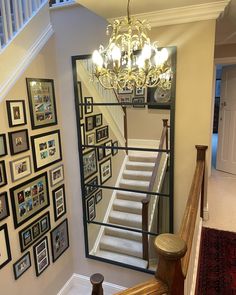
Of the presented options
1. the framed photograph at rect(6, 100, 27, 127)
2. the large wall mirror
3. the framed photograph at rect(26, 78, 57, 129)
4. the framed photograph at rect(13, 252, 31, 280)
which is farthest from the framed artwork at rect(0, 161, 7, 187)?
the large wall mirror

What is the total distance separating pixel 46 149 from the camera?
2.44 metres

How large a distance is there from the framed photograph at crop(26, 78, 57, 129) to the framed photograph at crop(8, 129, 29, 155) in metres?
0.14

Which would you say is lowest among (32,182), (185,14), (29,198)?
(29,198)

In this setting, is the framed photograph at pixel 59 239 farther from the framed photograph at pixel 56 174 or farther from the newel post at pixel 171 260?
the newel post at pixel 171 260

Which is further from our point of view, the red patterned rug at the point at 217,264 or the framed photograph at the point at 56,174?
the framed photograph at the point at 56,174

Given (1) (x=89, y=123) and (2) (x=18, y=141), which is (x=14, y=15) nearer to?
(2) (x=18, y=141)

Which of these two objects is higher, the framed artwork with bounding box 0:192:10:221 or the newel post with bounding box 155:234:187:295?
the newel post with bounding box 155:234:187:295

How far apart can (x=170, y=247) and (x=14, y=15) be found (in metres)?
2.18

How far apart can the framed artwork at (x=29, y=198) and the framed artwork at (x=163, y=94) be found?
1257 mm

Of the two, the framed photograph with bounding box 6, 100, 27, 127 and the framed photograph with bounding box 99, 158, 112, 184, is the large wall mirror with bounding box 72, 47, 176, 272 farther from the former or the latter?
the framed photograph with bounding box 6, 100, 27, 127

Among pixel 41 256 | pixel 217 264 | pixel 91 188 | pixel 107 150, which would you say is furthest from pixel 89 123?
pixel 217 264

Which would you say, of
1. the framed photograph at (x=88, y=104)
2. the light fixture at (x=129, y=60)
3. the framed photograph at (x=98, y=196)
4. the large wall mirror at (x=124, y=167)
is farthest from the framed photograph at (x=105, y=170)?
the light fixture at (x=129, y=60)

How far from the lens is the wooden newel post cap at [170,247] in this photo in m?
0.86

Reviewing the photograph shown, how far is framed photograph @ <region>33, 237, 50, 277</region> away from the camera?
239 cm
